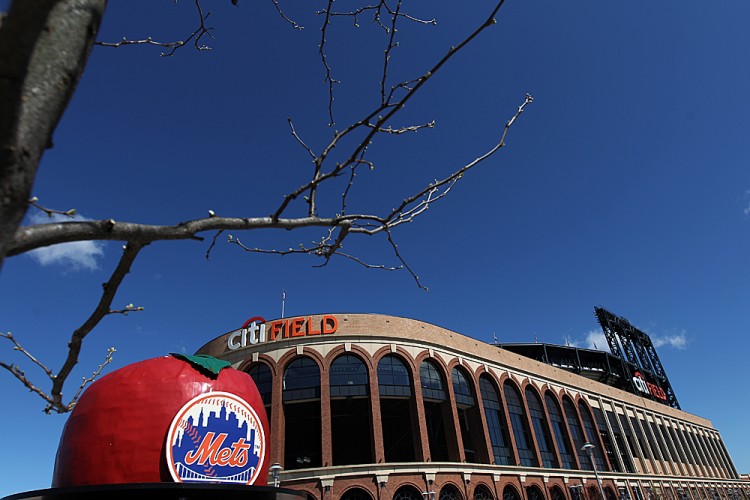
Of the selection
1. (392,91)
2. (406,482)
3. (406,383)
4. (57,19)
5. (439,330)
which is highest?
(439,330)

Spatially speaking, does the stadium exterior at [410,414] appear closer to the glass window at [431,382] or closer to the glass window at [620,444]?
the glass window at [431,382]

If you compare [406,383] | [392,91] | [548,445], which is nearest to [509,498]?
[548,445]

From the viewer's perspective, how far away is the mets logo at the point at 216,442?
809 centimetres

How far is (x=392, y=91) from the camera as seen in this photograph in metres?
3.13

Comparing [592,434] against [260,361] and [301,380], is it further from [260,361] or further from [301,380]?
[260,361]

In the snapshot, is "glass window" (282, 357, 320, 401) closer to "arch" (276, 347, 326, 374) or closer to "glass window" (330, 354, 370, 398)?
"arch" (276, 347, 326, 374)

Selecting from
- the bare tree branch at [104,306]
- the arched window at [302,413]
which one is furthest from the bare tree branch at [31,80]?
the arched window at [302,413]

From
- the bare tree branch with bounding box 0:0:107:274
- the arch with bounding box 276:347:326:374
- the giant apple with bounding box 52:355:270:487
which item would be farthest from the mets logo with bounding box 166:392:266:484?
the arch with bounding box 276:347:326:374

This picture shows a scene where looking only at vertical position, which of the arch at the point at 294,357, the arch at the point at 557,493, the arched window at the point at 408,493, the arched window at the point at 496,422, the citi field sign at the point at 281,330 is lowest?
the arched window at the point at 408,493

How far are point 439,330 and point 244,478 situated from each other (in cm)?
2644

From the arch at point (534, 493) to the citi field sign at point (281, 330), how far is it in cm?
1776

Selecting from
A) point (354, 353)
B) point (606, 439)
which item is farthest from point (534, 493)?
point (606, 439)

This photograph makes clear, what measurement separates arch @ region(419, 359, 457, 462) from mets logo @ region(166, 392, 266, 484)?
893 inches

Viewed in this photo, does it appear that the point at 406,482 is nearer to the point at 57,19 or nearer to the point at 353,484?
the point at 353,484
